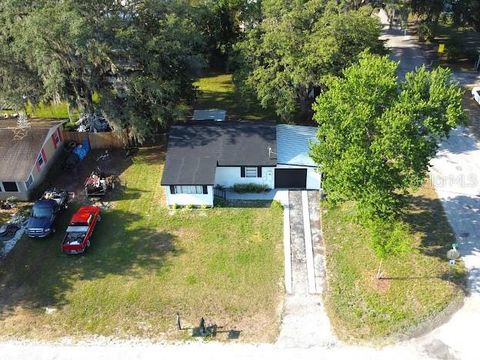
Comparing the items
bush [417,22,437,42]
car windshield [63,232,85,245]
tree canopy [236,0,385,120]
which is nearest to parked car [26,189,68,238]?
car windshield [63,232,85,245]

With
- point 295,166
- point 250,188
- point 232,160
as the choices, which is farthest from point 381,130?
point 232,160

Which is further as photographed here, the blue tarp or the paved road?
the blue tarp

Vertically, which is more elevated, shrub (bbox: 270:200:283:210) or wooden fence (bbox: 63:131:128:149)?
wooden fence (bbox: 63:131:128:149)

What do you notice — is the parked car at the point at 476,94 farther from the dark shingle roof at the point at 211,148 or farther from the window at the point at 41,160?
the window at the point at 41,160

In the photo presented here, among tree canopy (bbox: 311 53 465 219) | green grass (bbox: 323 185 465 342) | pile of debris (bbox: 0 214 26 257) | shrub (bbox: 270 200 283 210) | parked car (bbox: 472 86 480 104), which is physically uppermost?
tree canopy (bbox: 311 53 465 219)

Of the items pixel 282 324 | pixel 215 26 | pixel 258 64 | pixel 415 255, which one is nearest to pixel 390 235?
pixel 415 255

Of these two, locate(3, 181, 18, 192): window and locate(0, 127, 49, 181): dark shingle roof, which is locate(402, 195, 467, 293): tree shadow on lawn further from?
locate(3, 181, 18, 192): window

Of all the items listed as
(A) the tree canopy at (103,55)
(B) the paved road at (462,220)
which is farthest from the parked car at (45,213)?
(B) the paved road at (462,220)

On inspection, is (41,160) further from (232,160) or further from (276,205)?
(276,205)

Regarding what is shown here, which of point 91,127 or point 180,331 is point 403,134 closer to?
point 180,331
